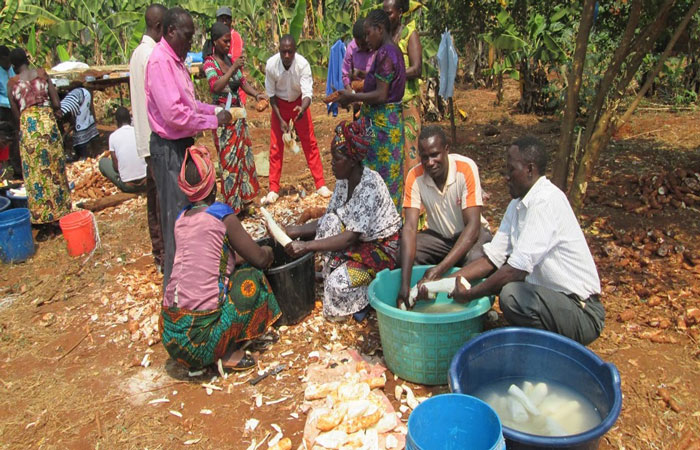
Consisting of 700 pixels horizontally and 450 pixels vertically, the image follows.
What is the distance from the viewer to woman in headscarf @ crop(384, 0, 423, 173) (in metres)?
4.68

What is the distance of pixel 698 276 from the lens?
12.6ft

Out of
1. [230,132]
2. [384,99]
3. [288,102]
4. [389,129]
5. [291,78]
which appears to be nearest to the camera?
[384,99]

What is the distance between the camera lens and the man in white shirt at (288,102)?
5.64 meters

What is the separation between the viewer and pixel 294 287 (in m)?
3.69

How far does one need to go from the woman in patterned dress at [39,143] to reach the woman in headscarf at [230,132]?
171 centimetres

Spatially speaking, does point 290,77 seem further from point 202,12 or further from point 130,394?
point 202,12

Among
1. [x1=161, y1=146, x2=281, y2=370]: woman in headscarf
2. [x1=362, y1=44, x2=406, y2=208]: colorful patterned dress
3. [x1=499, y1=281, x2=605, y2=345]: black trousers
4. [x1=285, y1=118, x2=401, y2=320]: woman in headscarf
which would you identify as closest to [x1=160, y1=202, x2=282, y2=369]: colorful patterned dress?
[x1=161, y1=146, x2=281, y2=370]: woman in headscarf

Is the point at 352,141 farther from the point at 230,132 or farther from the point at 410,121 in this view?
the point at 230,132

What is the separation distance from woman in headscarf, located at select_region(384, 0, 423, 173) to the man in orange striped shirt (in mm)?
1480

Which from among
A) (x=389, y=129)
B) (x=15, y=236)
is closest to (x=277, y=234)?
(x=389, y=129)

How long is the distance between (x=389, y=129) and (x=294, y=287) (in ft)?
5.38

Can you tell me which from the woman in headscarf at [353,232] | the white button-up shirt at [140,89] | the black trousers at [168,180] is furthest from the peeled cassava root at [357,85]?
the white button-up shirt at [140,89]

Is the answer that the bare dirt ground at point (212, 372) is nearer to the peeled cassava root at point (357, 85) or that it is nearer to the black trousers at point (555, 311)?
the black trousers at point (555, 311)

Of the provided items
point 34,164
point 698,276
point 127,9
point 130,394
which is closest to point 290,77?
point 34,164
